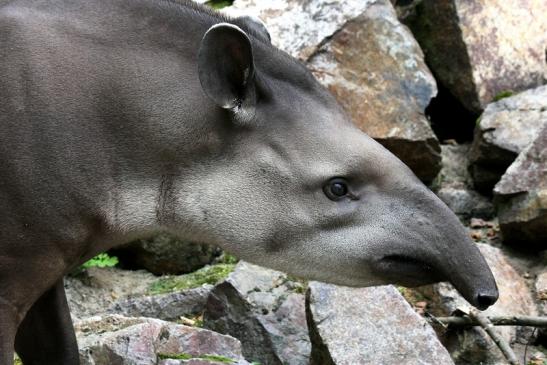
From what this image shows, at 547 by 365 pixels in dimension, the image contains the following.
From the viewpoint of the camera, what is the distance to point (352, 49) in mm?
7492

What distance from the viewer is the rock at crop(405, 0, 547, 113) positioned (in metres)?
7.90

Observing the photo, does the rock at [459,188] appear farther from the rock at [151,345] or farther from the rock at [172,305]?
the rock at [151,345]

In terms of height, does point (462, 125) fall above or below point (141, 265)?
above

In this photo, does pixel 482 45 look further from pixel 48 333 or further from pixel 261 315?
pixel 48 333

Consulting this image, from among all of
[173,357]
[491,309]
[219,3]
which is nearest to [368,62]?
[219,3]

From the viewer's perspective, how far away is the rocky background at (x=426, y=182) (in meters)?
5.14

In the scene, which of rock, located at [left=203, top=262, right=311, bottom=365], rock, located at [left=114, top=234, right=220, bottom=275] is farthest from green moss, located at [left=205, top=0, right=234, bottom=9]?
rock, located at [left=203, top=262, right=311, bottom=365]

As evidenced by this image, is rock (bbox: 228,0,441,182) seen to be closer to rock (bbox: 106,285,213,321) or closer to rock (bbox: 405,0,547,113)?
rock (bbox: 405,0,547,113)

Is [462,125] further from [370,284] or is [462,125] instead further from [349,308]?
[370,284]

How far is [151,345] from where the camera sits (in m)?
4.74

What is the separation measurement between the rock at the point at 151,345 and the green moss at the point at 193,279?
1.35 m

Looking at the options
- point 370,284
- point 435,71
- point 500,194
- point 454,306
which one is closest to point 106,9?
point 370,284

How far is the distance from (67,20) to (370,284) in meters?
1.57

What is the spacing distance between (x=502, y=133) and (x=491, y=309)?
1828mm
